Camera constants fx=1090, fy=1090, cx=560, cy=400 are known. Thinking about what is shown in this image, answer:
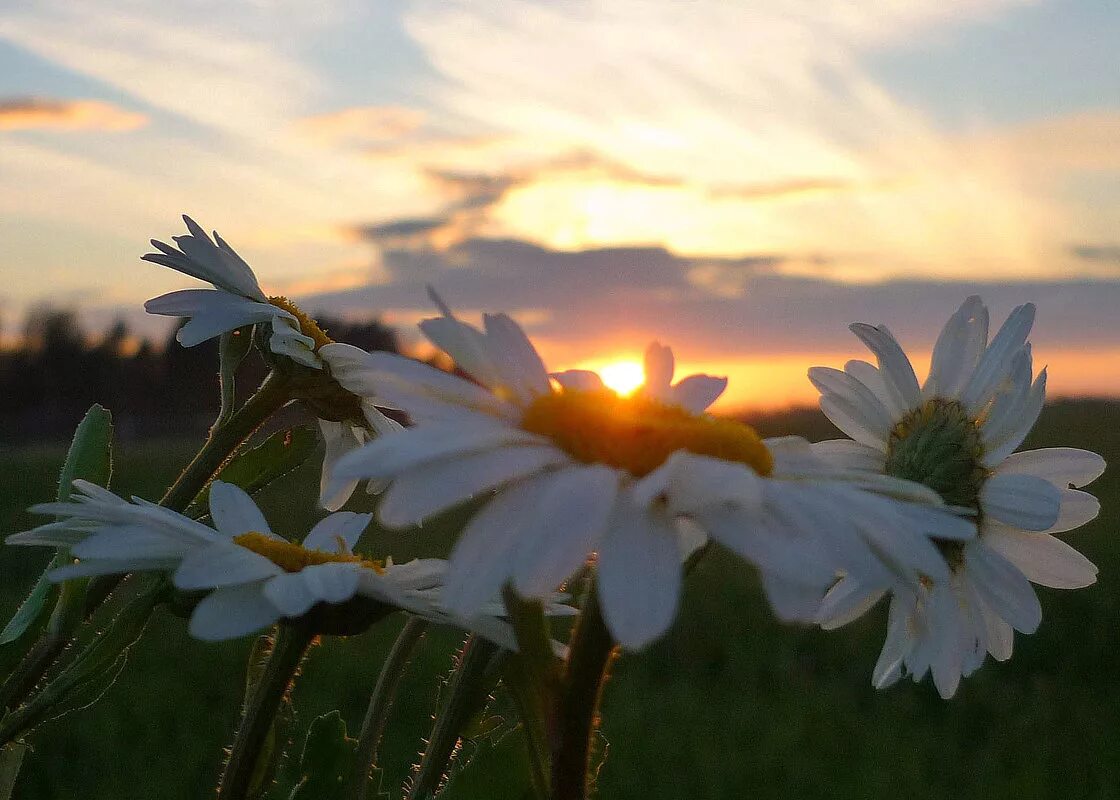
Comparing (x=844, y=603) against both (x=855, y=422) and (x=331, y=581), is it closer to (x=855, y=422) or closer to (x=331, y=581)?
(x=855, y=422)

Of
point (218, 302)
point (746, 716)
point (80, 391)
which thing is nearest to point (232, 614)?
point (218, 302)

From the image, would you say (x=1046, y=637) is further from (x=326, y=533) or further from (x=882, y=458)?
(x=326, y=533)

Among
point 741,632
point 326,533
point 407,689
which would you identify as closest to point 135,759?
point 407,689

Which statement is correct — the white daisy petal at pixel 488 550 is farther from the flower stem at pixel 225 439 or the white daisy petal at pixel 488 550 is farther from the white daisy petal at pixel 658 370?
the flower stem at pixel 225 439

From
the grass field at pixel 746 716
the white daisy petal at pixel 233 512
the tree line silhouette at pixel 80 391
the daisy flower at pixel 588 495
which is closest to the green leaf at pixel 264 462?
the white daisy petal at pixel 233 512

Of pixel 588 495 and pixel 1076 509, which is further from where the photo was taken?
pixel 1076 509

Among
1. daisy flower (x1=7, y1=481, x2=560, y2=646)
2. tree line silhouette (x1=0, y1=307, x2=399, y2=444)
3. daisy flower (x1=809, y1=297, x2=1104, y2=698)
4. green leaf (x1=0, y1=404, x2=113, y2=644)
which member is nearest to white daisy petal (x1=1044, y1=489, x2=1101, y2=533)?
daisy flower (x1=809, y1=297, x2=1104, y2=698)
